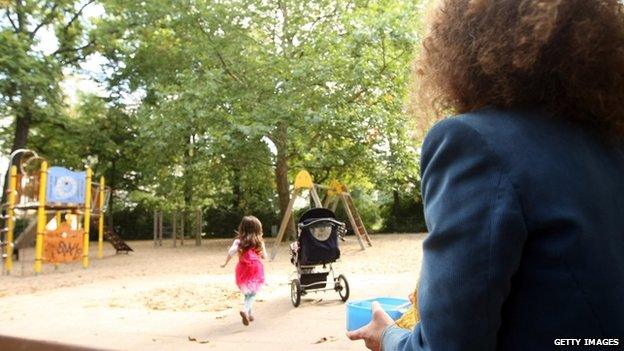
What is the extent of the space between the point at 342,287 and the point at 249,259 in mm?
1340

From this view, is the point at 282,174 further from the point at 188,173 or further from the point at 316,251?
the point at 316,251

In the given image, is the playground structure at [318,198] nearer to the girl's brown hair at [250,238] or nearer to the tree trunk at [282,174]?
the tree trunk at [282,174]

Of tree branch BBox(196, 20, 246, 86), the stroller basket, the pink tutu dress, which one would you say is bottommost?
the stroller basket

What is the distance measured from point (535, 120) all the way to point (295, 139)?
14.2 m

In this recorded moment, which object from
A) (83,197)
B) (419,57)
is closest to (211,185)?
(83,197)

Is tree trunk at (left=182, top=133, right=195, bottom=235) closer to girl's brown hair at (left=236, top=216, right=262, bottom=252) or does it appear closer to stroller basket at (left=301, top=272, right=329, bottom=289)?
stroller basket at (left=301, top=272, right=329, bottom=289)

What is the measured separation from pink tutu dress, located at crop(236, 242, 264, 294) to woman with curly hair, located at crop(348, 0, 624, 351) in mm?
4567

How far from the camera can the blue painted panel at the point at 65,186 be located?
1130 cm

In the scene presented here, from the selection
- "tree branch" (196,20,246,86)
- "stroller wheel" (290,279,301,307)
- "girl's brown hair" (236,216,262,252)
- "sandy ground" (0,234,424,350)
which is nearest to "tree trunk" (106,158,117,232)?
"tree branch" (196,20,246,86)

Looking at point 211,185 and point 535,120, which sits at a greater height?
point 211,185

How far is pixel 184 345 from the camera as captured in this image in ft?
13.8

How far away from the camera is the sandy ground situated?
171 inches

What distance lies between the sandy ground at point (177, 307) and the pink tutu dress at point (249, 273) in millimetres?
330

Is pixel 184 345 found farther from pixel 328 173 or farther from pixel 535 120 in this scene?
pixel 328 173
